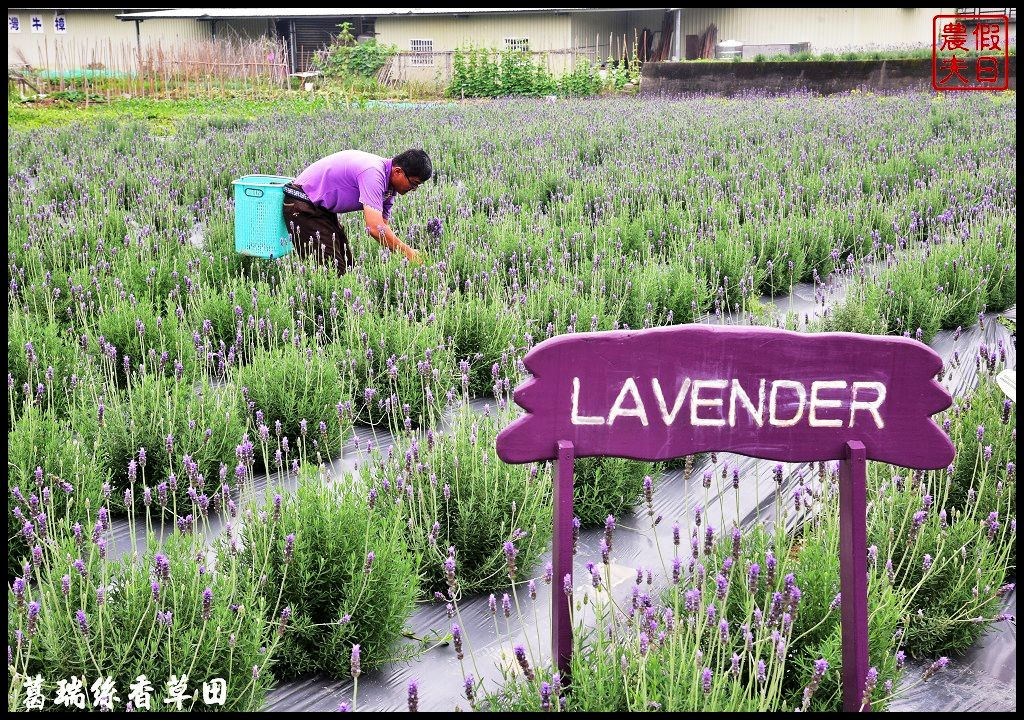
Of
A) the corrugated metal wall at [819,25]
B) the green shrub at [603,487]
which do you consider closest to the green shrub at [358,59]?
the corrugated metal wall at [819,25]

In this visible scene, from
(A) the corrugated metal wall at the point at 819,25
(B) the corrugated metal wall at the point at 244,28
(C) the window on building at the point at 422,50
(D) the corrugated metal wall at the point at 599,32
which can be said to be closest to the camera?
(C) the window on building at the point at 422,50

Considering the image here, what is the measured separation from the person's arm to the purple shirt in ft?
0.30

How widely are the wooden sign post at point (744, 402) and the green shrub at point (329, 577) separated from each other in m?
0.62

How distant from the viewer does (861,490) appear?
1867mm

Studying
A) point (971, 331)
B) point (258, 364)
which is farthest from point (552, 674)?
point (971, 331)

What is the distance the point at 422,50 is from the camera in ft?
86.3

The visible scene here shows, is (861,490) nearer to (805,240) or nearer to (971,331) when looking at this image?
(971,331)

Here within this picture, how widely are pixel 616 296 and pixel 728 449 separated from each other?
2.92 metres

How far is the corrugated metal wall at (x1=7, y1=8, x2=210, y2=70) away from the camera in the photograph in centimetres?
2572

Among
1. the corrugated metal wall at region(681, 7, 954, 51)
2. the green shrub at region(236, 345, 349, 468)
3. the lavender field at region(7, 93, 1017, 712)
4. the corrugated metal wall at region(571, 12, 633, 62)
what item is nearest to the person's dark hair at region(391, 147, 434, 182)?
the lavender field at region(7, 93, 1017, 712)

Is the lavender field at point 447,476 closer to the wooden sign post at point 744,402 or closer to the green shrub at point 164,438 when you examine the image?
the green shrub at point 164,438

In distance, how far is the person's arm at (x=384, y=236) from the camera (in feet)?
16.8

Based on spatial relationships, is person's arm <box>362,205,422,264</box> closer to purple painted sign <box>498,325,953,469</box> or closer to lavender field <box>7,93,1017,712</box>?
lavender field <box>7,93,1017,712</box>

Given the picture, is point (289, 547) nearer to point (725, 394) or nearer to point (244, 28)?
point (725, 394)
